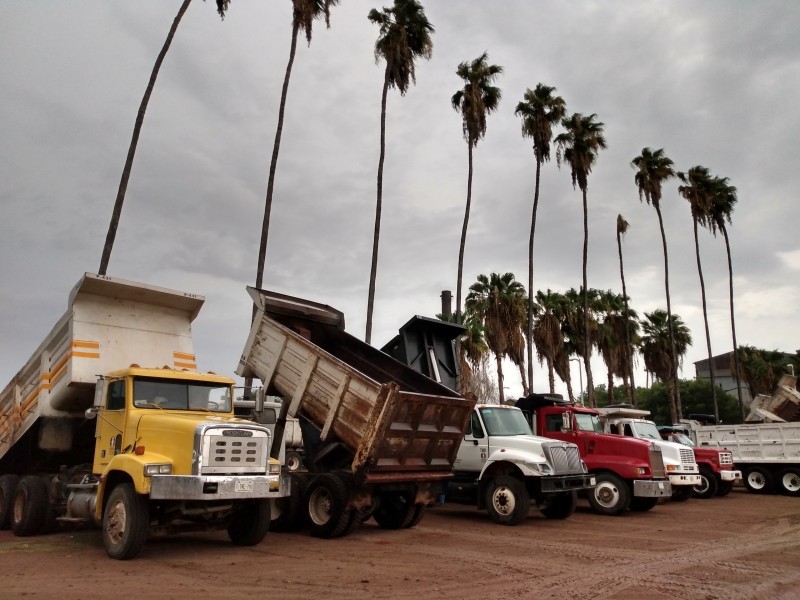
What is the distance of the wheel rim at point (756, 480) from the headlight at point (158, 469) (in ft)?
68.5

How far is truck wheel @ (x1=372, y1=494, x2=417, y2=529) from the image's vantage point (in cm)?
1122

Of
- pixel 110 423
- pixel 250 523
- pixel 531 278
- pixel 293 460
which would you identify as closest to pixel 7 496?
pixel 110 423

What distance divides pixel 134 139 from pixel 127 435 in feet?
47.6

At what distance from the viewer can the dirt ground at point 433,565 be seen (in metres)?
6.61

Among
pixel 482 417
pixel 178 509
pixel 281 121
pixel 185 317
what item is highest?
pixel 281 121

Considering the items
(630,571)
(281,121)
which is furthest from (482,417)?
(281,121)

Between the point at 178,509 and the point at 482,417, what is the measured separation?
731 cm

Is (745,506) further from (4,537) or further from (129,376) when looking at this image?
(4,537)

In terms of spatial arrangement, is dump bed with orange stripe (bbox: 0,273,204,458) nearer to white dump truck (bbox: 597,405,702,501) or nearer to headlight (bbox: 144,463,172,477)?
headlight (bbox: 144,463,172,477)

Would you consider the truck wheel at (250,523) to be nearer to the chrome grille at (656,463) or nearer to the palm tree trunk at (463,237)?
the chrome grille at (656,463)

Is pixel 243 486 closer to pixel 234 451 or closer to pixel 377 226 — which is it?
pixel 234 451

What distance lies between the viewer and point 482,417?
539 inches

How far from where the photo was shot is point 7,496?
1049 cm

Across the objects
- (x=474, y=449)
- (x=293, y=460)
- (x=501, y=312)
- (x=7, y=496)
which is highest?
(x=501, y=312)
